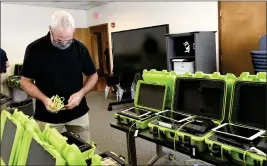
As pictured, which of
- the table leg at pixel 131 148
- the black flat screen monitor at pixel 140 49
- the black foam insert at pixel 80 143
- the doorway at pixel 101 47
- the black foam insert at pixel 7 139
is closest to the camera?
Answer: the black foam insert at pixel 80 143

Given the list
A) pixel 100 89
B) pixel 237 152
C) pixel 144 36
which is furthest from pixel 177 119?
pixel 100 89

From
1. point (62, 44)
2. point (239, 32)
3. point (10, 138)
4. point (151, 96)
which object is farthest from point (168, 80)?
point (239, 32)

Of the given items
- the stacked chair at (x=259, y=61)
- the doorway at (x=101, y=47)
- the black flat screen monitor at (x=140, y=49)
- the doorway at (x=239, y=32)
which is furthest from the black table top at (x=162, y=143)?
the doorway at (x=101, y=47)

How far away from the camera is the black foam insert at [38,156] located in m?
0.84

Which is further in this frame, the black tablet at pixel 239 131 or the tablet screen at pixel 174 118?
the tablet screen at pixel 174 118

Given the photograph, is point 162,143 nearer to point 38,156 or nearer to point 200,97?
point 200,97

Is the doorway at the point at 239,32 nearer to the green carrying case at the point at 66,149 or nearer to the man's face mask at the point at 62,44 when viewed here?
the man's face mask at the point at 62,44

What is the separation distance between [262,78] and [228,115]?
28 cm

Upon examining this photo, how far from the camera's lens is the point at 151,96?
1890 mm

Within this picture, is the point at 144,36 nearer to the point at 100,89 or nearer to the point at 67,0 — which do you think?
the point at 67,0

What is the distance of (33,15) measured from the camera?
6188 millimetres

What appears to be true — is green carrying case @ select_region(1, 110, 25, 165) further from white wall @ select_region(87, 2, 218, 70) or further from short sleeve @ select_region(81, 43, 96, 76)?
white wall @ select_region(87, 2, 218, 70)

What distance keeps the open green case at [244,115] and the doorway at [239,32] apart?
2.25 metres

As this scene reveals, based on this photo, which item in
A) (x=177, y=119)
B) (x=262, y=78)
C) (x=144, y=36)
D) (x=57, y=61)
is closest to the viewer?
(x=262, y=78)
